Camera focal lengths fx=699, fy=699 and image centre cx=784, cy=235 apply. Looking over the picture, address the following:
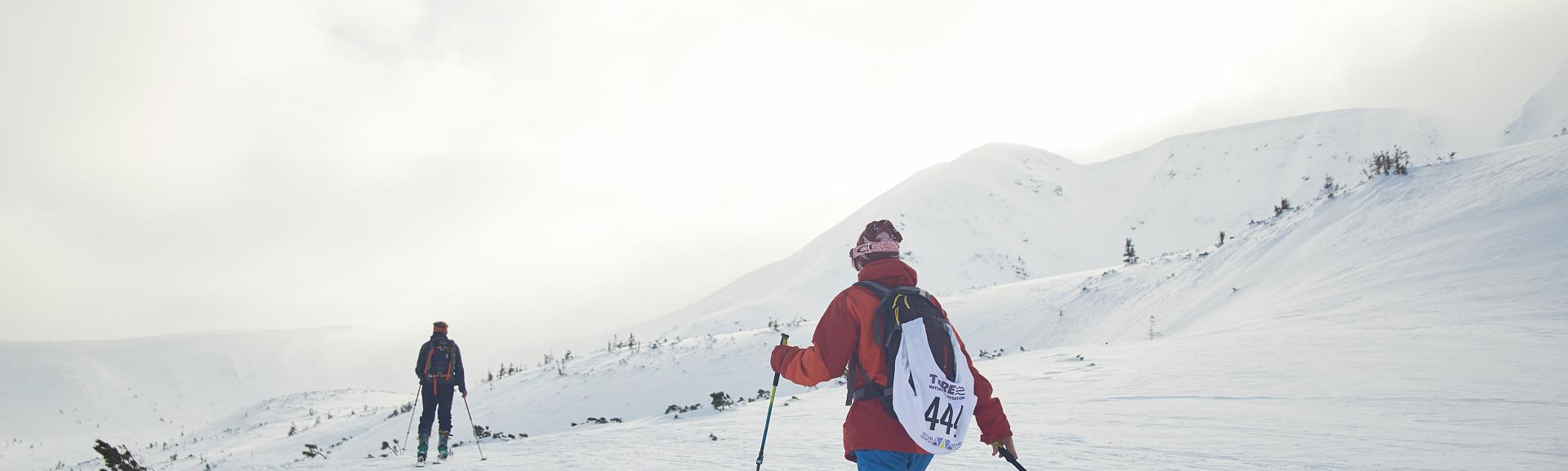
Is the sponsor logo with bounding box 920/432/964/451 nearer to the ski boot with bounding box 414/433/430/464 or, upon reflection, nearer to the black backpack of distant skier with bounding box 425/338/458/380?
the ski boot with bounding box 414/433/430/464

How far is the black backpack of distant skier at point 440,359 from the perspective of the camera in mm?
9008

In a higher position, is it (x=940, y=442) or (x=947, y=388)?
(x=947, y=388)

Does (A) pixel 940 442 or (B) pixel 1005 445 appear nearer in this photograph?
(A) pixel 940 442

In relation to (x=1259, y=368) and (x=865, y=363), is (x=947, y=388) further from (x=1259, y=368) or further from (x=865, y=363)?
(x=1259, y=368)

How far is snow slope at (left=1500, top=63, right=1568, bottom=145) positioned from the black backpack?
5629 centimetres

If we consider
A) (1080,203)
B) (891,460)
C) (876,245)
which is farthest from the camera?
(1080,203)

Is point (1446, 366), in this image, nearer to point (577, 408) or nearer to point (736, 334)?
point (577, 408)

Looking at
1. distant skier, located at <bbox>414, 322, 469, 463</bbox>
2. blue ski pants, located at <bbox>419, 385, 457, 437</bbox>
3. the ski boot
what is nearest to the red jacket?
the ski boot

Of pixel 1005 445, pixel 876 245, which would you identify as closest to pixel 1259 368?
pixel 1005 445

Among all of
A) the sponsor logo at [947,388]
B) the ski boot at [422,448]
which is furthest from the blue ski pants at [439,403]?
the sponsor logo at [947,388]

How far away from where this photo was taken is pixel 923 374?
285 centimetres

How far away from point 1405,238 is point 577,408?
17279mm

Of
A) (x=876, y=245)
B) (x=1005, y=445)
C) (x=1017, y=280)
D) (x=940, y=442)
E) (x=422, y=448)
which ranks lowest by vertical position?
(x=422, y=448)

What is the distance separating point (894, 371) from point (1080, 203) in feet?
243
